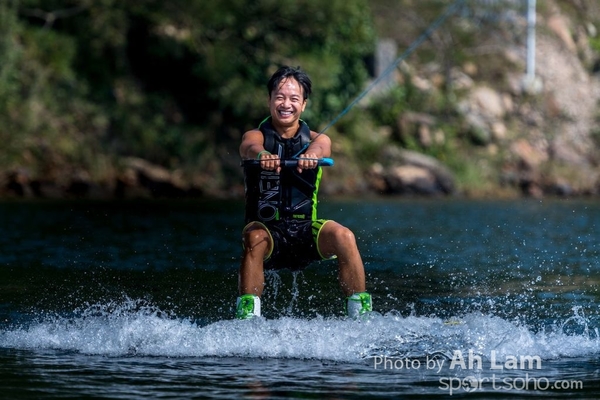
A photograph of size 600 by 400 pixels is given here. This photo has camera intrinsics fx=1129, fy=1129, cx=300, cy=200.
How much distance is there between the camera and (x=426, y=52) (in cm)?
4172

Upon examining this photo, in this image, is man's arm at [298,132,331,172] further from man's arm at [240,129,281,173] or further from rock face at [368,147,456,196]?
rock face at [368,147,456,196]

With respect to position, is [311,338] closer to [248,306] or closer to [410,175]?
[248,306]

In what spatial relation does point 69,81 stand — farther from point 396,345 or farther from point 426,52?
point 396,345

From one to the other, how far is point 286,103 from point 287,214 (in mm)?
827

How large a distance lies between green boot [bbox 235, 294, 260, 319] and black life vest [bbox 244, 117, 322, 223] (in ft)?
2.05

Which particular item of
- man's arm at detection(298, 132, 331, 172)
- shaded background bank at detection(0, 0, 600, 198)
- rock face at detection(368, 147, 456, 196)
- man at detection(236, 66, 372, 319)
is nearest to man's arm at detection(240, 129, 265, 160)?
man at detection(236, 66, 372, 319)

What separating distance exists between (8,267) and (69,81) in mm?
20701

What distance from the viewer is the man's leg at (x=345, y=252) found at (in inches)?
320

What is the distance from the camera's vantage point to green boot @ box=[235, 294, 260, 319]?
7973 mm

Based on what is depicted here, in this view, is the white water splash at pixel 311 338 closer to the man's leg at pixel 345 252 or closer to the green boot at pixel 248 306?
the green boot at pixel 248 306

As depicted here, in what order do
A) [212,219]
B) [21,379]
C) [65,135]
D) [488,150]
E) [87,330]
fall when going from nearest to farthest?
[21,379] < [87,330] < [212,219] < [65,135] < [488,150]

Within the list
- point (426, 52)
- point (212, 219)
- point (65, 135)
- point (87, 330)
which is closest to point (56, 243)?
point (212, 219)

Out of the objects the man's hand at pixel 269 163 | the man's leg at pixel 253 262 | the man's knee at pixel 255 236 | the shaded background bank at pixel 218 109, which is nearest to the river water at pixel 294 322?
the man's leg at pixel 253 262

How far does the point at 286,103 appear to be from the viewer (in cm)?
840
